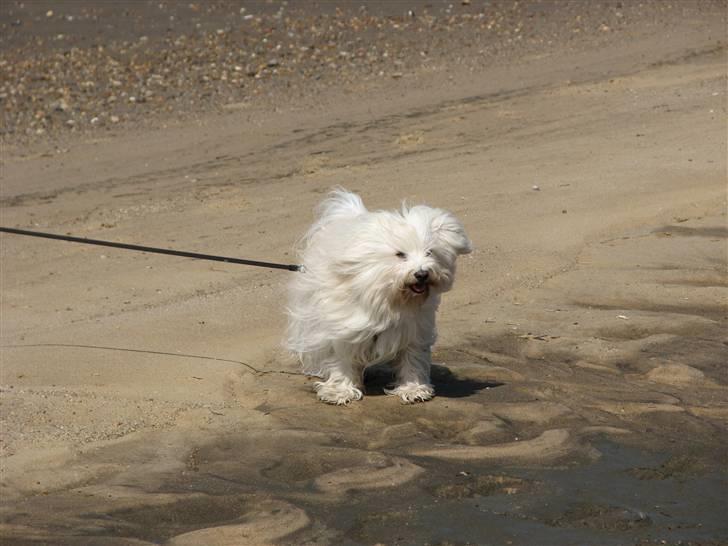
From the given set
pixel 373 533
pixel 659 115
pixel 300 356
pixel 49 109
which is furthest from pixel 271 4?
pixel 373 533

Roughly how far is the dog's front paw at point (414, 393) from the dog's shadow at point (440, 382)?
5.7 inches

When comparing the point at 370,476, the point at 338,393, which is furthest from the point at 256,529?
the point at 338,393

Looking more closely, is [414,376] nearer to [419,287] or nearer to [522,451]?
[419,287]

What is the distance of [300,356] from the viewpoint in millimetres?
6770

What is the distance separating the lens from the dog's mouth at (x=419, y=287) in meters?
5.88

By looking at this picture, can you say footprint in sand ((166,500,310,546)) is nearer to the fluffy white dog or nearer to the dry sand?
the dry sand

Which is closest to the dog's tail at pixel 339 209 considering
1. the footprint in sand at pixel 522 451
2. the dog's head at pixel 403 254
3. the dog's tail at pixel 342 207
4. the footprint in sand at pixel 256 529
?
the dog's tail at pixel 342 207

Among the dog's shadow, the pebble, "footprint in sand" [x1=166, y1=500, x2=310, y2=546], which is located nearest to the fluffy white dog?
the dog's shadow

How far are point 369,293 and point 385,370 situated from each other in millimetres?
900

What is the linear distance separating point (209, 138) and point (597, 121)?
410 cm

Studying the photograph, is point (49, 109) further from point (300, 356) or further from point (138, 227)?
point (300, 356)

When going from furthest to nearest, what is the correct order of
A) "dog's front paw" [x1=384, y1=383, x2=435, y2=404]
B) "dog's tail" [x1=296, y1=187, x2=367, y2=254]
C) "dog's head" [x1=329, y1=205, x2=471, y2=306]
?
"dog's tail" [x1=296, y1=187, x2=367, y2=254] < "dog's front paw" [x1=384, y1=383, x2=435, y2=404] < "dog's head" [x1=329, y1=205, x2=471, y2=306]

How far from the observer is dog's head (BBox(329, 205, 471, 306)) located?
585cm

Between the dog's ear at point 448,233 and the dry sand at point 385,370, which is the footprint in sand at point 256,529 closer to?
the dry sand at point 385,370
